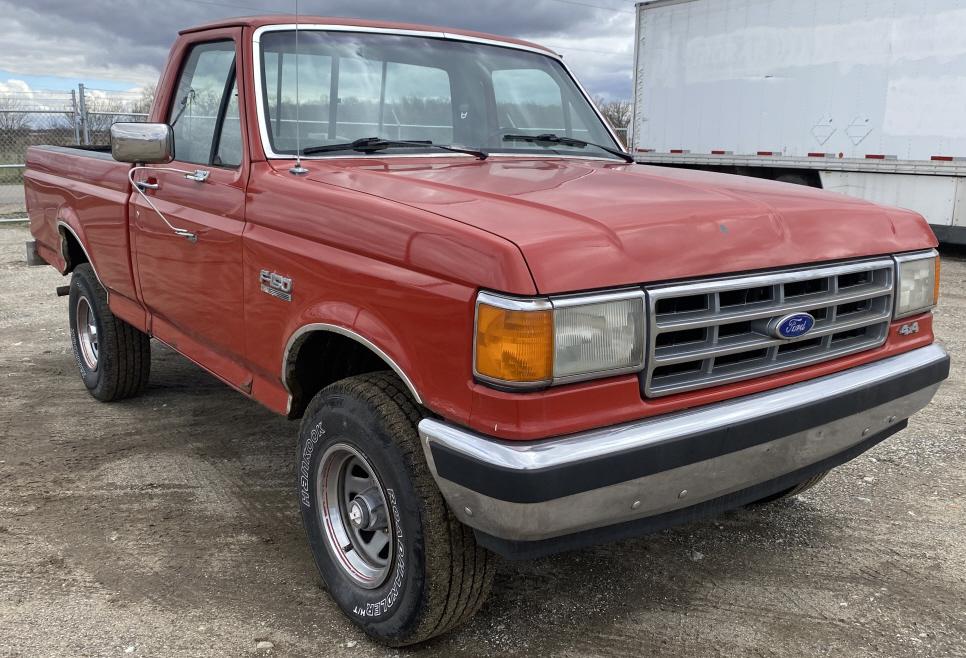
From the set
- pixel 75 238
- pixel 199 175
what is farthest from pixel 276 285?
pixel 75 238

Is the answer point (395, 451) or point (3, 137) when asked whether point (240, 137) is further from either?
point (3, 137)

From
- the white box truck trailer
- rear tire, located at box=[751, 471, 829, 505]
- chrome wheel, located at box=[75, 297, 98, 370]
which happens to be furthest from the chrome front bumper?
the white box truck trailer

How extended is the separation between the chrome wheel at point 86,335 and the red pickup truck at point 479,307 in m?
1.66

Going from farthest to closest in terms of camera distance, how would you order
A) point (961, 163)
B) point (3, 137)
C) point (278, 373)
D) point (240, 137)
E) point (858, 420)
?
point (3, 137) < point (961, 163) < point (240, 137) < point (278, 373) < point (858, 420)

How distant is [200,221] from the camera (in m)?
3.48

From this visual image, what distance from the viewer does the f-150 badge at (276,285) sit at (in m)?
2.90

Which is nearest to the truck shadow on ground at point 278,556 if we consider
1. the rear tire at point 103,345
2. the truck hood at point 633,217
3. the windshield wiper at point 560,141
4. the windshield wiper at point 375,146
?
the rear tire at point 103,345

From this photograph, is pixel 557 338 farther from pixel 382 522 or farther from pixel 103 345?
pixel 103 345

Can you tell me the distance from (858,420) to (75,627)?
2680 mm

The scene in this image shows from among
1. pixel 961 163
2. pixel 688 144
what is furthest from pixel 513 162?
pixel 688 144

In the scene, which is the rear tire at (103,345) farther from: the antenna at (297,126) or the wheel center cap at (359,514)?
the wheel center cap at (359,514)

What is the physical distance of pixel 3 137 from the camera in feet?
50.3

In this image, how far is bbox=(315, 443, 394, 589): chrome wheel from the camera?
2709 mm

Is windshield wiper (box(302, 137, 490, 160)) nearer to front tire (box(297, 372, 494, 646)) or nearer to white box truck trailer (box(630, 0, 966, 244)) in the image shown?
front tire (box(297, 372, 494, 646))
